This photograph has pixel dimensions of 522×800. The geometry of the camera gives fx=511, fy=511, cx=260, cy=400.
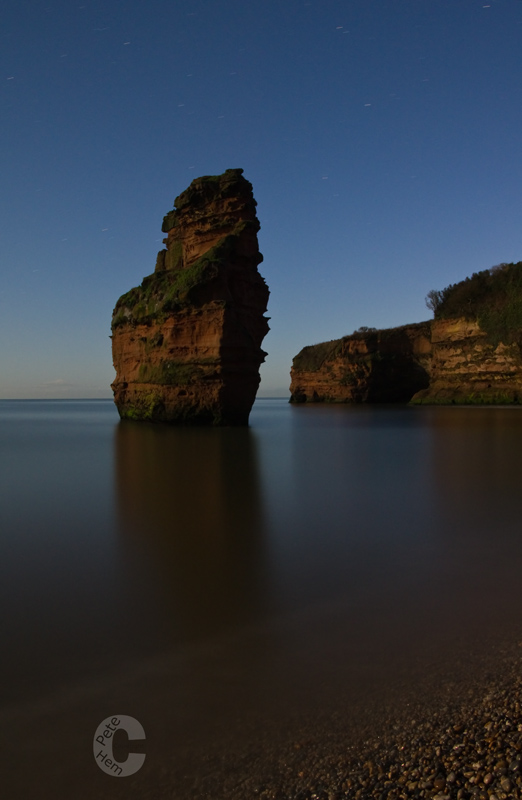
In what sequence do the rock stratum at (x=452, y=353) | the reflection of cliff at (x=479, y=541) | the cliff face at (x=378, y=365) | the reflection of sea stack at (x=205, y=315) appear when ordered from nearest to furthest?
the reflection of cliff at (x=479, y=541)
the reflection of sea stack at (x=205, y=315)
the rock stratum at (x=452, y=353)
the cliff face at (x=378, y=365)

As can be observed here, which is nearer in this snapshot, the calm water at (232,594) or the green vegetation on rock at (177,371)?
the calm water at (232,594)

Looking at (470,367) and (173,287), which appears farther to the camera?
(470,367)

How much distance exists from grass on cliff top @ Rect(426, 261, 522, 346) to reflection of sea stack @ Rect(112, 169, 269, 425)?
26090 millimetres

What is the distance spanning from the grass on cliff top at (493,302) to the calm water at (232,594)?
3769cm

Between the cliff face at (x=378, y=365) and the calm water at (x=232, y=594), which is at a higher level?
the cliff face at (x=378, y=365)

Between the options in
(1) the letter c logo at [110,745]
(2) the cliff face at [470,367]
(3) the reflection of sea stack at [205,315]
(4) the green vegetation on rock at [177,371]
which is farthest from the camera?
(2) the cliff face at [470,367]

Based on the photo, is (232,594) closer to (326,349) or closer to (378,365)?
(378,365)

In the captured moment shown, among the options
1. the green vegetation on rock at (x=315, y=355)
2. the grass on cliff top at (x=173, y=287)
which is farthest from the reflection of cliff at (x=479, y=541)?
the green vegetation on rock at (x=315, y=355)

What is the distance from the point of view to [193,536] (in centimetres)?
687

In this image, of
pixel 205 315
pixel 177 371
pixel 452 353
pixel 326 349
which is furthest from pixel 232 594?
pixel 326 349

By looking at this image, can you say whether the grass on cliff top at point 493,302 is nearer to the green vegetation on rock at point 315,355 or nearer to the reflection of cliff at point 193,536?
the green vegetation on rock at point 315,355

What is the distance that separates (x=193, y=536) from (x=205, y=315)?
771 inches

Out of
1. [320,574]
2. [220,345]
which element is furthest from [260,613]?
[220,345]

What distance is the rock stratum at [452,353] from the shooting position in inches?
1742
